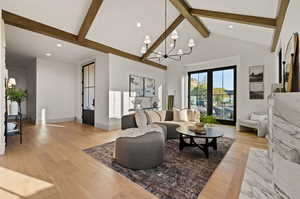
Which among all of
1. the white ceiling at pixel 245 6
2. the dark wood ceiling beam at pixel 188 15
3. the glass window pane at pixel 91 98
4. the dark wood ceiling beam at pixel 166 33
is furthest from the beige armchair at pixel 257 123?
the glass window pane at pixel 91 98

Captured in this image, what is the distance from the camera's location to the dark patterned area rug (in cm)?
172

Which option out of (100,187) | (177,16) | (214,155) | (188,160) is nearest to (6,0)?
(100,187)

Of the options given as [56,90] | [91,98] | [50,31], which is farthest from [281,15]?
[56,90]

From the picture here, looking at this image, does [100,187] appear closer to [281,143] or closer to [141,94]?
[281,143]

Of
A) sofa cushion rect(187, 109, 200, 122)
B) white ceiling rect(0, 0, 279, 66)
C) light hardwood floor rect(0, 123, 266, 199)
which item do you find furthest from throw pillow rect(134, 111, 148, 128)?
white ceiling rect(0, 0, 279, 66)

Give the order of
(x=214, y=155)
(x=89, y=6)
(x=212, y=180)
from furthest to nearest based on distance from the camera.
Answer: (x=89, y=6)
(x=214, y=155)
(x=212, y=180)

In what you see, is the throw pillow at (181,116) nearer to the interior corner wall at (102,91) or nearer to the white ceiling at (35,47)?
the interior corner wall at (102,91)

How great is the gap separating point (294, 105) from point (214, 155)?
6.57 ft

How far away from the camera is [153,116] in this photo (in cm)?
423

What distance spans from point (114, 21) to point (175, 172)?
413 centimetres

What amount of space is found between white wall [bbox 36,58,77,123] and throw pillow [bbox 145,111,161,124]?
463 centimetres

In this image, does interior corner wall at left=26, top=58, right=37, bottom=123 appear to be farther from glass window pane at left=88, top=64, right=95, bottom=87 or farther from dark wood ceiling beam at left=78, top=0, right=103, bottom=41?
dark wood ceiling beam at left=78, top=0, right=103, bottom=41

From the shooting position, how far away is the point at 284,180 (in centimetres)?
121

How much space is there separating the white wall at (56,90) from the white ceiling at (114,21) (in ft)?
2.83
